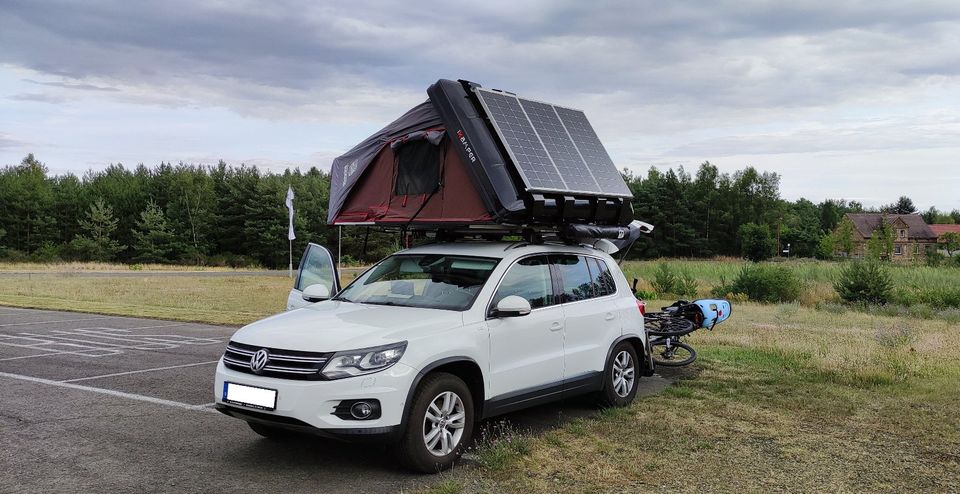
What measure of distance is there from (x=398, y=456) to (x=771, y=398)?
4754 millimetres

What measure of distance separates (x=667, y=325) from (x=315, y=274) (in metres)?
4.76

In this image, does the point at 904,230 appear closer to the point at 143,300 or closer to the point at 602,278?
the point at 143,300

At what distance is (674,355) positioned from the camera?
10.5 metres

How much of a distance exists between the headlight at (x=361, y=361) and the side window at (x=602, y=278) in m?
2.97

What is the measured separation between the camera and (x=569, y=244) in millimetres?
7668

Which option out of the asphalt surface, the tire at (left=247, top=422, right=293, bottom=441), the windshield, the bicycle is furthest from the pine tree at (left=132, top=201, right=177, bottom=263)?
the tire at (left=247, top=422, right=293, bottom=441)

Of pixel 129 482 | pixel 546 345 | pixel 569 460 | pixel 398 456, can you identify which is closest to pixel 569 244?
pixel 546 345

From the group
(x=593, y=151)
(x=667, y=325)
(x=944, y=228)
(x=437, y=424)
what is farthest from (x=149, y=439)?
(x=944, y=228)

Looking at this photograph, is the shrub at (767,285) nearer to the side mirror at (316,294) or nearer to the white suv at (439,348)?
the white suv at (439,348)

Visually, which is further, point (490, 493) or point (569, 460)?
point (569, 460)

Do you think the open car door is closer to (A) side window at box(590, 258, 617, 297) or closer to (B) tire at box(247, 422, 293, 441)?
(B) tire at box(247, 422, 293, 441)

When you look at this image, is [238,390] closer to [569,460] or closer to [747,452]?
[569,460]

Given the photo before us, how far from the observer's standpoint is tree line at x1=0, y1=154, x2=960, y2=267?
7288 centimetres

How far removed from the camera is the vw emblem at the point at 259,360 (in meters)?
5.28
